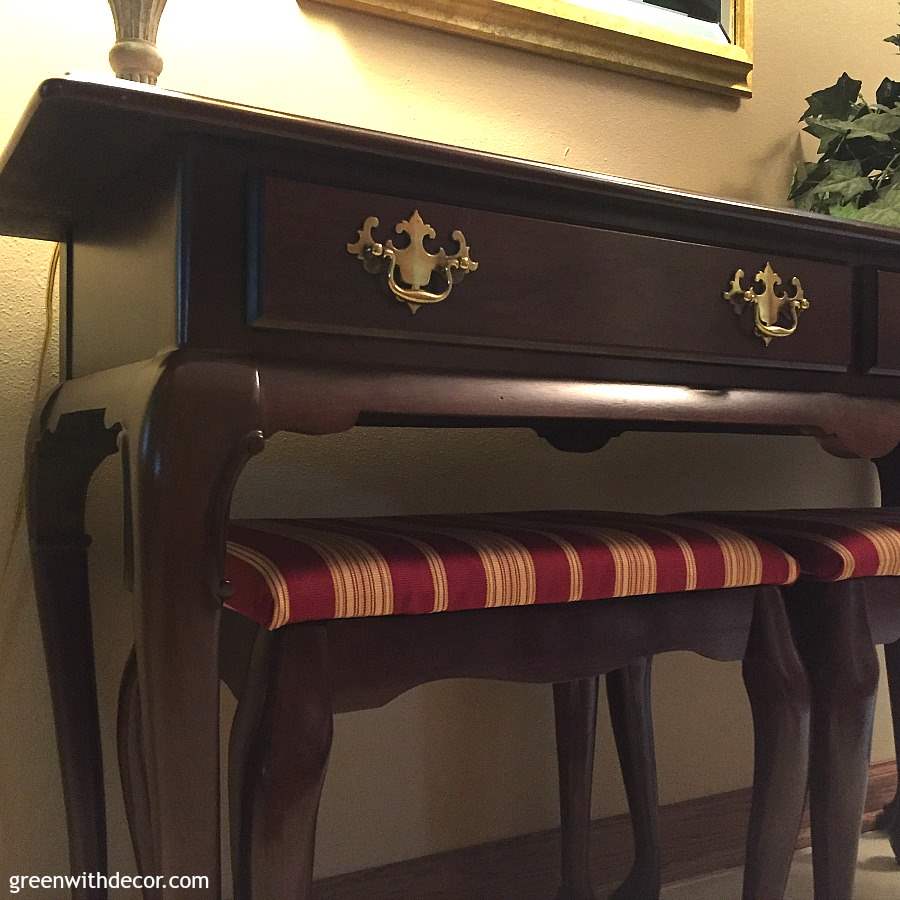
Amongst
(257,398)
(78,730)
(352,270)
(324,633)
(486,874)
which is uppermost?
(352,270)

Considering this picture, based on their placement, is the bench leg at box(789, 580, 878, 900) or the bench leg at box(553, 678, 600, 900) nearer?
the bench leg at box(789, 580, 878, 900)

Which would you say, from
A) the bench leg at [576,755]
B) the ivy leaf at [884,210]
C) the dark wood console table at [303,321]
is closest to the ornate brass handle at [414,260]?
the dark wood console table at [303,321]

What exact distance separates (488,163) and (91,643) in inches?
24.7

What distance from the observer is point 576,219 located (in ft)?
2.57

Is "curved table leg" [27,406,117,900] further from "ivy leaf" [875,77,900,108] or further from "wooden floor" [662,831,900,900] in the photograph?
"ivy leaf" [875,77,900,108]

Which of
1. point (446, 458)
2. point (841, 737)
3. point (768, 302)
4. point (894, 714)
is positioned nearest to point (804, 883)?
point (894, 714)

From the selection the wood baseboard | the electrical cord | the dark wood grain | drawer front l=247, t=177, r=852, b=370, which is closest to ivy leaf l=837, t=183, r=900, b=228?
drawer front l=247, t=177, r=852, b=370

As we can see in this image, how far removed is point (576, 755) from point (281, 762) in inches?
24.6

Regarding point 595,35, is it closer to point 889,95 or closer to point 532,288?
point 889,95

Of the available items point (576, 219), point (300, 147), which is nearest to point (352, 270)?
point (300, 147)

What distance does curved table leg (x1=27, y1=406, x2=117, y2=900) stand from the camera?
3.13 feet

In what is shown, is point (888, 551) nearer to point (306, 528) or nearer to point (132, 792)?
point (306, 528)

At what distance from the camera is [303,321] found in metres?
0.67

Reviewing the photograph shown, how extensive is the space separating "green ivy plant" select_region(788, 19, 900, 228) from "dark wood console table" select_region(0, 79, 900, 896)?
46 centimetres
